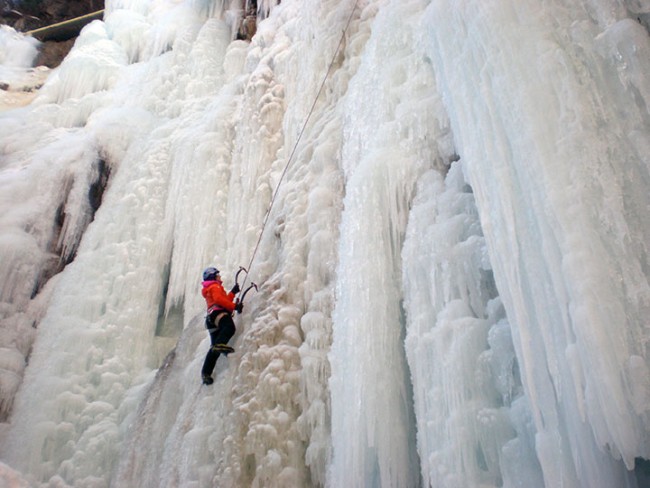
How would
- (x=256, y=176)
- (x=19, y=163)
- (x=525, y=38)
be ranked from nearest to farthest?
(x=525, y=38)
(x=256, y=176)
(x=19, y=163)

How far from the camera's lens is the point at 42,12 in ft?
41.2

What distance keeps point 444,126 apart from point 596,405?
196 cm

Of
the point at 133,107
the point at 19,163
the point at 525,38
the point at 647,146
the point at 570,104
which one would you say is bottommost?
the point at 647,146

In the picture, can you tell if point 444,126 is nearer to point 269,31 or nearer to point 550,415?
point 550,415

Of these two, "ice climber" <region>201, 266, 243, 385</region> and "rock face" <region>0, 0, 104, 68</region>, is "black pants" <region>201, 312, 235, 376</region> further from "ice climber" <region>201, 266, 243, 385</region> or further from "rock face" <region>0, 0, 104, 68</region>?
"rock face" <region>0, 0, 104, 68</region>

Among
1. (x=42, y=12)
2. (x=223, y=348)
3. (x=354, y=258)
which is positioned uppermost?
(x=42, y=12)

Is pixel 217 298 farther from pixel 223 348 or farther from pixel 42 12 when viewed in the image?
pixel 42 12

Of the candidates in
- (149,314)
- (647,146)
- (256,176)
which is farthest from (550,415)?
(149,314)

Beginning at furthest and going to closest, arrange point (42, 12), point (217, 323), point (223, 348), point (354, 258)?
point (42, 12)
point (217, 323)
point (223, 348)
point (354, 258)

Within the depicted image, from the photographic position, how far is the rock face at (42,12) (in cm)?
1248

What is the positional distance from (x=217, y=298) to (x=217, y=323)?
20 cm

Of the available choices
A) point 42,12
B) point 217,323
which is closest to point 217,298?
point 217,323

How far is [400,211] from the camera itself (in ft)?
11.3

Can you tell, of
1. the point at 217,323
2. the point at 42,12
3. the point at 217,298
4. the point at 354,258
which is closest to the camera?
the point at 354,258
